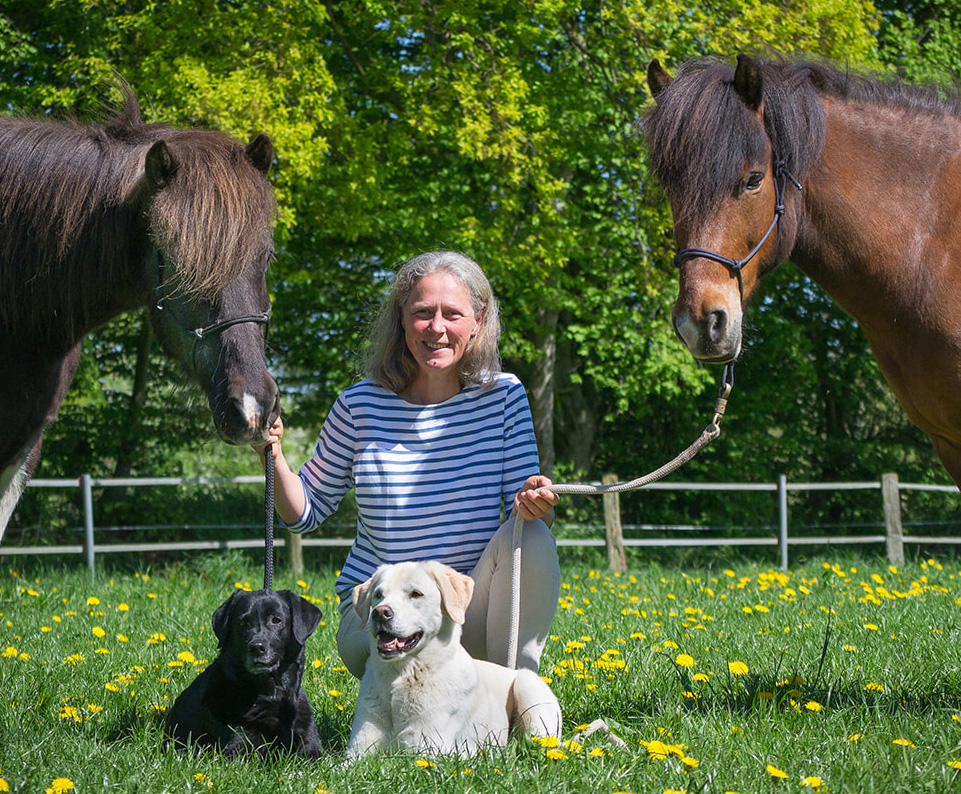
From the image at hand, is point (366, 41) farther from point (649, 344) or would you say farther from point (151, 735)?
point (151, 735)

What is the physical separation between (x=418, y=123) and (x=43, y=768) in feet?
29.5

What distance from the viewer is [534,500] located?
3.33 meters

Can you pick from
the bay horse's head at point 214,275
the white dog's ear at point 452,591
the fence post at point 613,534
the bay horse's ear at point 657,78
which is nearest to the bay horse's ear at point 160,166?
the bay horse's head at point 214,275

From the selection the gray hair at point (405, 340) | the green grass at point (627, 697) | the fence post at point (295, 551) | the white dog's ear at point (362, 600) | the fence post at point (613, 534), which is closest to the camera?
the green grass at point (627, 697)

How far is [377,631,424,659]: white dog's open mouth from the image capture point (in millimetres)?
2959

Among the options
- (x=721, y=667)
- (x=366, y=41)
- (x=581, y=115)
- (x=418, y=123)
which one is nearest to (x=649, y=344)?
(x=581, y=115)

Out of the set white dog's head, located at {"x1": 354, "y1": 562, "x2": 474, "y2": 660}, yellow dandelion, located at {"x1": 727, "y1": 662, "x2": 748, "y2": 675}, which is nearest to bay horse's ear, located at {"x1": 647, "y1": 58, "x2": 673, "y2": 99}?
white dog's head, located at {"x1": 354, "y1": 562, "x2": 474, "y2": 660}

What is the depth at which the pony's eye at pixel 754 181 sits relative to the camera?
3.46 meters

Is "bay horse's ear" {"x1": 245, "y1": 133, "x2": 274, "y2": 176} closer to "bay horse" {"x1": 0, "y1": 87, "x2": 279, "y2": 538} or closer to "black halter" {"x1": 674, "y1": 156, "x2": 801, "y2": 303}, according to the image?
"bay horse" {"x1": 0, "y1": 87, "x2": 279, "y2": 538}

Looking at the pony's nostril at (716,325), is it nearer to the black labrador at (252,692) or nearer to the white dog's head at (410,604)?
the white dog's head at (410,604)

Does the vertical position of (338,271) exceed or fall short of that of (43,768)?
it exceeds it

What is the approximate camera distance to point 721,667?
440 cm

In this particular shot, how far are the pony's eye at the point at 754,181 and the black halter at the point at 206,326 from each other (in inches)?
66.5

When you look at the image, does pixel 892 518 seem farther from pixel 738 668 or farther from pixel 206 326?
pixel 206 326
